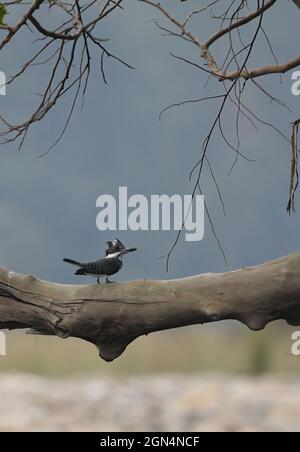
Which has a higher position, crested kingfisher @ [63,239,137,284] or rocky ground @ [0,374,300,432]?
rocky ground @ [0,374,300,432]

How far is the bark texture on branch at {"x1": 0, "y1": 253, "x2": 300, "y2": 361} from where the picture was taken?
11.1 ft

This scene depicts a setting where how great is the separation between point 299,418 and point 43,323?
6.48 meters

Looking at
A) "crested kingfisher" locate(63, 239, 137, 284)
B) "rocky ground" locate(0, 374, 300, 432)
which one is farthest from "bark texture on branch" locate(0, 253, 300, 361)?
"rocky ground" locate(0, 374, 300, 432)

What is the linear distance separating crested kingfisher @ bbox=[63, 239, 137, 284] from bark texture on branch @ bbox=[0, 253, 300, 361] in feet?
0.19

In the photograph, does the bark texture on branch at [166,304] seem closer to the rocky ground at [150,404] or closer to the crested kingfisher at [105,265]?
the crested kingfisher at [105,265]

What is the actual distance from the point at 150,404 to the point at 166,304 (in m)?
7.57

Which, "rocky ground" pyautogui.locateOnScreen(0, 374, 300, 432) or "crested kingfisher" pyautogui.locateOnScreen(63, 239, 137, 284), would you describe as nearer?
"crested kingfisher" pyautogui.locateOnScreen(63, 239, 137, 284)

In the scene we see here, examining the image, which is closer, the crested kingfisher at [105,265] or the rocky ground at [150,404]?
the crested kingfisher at [105,265]

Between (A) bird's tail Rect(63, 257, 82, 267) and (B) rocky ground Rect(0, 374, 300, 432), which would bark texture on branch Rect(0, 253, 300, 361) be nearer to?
(A) bird's tail Rect(63, 257, 82, 267)

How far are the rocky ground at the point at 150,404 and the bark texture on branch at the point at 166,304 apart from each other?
5703 millimetres

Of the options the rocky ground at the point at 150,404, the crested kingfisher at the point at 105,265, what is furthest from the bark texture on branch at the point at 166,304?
the rocky ground at the point at 150,404

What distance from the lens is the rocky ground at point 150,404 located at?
9383 millimetres
